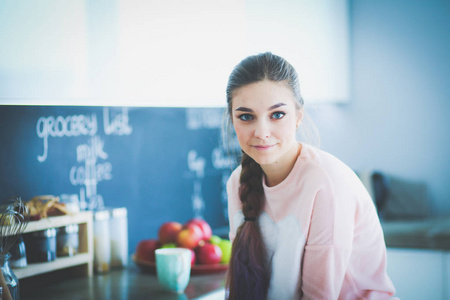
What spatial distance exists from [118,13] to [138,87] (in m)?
0.21

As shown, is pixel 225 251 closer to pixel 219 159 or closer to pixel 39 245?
pixel 39 245

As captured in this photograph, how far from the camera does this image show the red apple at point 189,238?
1568 mm

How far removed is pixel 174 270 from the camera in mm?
1329

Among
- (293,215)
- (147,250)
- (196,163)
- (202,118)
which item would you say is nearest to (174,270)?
(147,250)

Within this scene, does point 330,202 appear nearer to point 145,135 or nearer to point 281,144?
point 281,144

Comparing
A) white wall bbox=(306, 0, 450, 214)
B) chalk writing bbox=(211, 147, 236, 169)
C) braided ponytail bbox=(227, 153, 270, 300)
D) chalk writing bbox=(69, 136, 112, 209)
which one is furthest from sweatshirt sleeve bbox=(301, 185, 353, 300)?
white wall bbox=(306, 0, 450, 214)

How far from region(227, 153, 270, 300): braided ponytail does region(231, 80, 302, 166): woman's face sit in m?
0.14

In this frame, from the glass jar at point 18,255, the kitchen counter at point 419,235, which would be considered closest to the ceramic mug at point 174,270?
the glass jar at point 18,255

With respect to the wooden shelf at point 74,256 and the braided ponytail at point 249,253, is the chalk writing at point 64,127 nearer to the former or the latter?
the wooden shelf at point 74,256

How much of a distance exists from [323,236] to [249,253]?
20 cm

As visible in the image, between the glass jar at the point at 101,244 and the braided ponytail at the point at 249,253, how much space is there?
481mm

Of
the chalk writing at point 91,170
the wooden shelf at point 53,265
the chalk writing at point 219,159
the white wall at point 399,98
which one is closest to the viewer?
the wooden shelf at point 53,265

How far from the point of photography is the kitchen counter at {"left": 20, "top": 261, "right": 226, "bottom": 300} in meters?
1.32

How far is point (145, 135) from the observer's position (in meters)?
1.96
